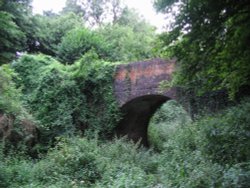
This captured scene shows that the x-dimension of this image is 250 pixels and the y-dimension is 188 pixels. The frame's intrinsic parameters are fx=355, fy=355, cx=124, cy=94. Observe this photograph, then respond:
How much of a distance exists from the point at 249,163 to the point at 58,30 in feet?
72.3

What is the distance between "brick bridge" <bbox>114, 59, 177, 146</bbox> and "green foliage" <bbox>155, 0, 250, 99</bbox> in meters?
5.39

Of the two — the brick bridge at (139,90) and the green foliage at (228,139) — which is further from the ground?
the brick bridge at (139,90)

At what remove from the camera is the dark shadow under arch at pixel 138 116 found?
541 inches

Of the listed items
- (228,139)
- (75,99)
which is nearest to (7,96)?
(75,99)

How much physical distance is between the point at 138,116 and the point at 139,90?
226 cm

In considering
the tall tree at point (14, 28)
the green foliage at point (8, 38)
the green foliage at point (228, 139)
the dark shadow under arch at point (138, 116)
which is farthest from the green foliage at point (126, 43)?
the green foliage at point (228, 139)

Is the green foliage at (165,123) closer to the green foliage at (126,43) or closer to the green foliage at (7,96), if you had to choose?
the green foliage at (126,43)

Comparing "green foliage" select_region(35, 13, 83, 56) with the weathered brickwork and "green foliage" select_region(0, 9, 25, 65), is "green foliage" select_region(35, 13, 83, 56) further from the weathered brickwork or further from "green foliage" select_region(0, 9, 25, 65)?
the weathered brickwork

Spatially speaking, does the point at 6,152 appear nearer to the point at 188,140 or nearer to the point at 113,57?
the point at 188,140

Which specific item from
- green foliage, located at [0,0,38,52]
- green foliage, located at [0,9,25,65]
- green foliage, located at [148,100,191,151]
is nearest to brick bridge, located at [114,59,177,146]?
green foliage, located at [148,100,191,151]

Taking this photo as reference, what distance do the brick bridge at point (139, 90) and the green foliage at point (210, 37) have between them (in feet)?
17.7

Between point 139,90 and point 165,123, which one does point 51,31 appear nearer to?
point 165,123

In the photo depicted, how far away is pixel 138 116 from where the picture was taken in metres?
15.0

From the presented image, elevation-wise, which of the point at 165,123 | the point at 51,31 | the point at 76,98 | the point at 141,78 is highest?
the point at 51,31
